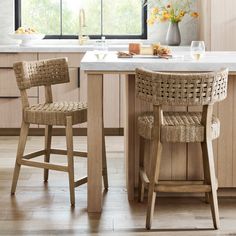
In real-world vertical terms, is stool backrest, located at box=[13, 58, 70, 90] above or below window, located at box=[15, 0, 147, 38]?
below

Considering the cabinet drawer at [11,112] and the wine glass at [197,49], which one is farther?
the cabinet drawer at [11,112]

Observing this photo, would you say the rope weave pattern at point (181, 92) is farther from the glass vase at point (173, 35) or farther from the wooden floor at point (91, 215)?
the glass vase at point (173, 35)

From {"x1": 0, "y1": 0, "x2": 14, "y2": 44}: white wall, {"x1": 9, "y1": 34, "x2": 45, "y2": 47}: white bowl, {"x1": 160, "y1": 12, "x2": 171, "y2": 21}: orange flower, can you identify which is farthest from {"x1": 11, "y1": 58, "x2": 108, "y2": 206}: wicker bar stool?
{"x1": 0, "y1": 0, "x2": 14, "y2": 44}: white wall

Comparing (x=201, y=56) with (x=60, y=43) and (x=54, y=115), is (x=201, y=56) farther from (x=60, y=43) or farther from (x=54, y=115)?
(x=60, y=43)

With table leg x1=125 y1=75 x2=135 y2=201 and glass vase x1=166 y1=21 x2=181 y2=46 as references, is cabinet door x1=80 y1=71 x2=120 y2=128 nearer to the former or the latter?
glass vase x1=166 y1=21 x2=181 y2=46

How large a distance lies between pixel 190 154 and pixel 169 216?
18.4 inches

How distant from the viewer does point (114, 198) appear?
15.7ft

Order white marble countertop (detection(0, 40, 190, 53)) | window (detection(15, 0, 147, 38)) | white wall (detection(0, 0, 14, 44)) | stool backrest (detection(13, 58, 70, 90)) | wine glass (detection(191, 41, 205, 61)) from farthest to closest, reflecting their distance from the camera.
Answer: window (detection(15, 0, 147, 38))
white wall (detection(0, 0, 14, 44))
white marble countertop (detection(0, 40, 190, 53))
stool backrest (detection(13, 58, 70, 90))
wine glass (detection(191, 41, 205, 61))

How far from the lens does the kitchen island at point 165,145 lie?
4340 millimetres

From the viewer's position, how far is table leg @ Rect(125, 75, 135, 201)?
15.1ft

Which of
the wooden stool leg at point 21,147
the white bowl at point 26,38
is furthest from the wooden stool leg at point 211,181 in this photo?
the white bowl at point 26,38

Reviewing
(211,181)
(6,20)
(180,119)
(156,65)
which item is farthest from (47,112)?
(6,20)

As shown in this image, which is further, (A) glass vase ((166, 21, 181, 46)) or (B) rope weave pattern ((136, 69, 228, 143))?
(A) glass vase ((166, 21, 181, 46))

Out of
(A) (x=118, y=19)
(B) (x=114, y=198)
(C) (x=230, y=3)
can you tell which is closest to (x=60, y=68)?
(B) (x=114, y=198)
